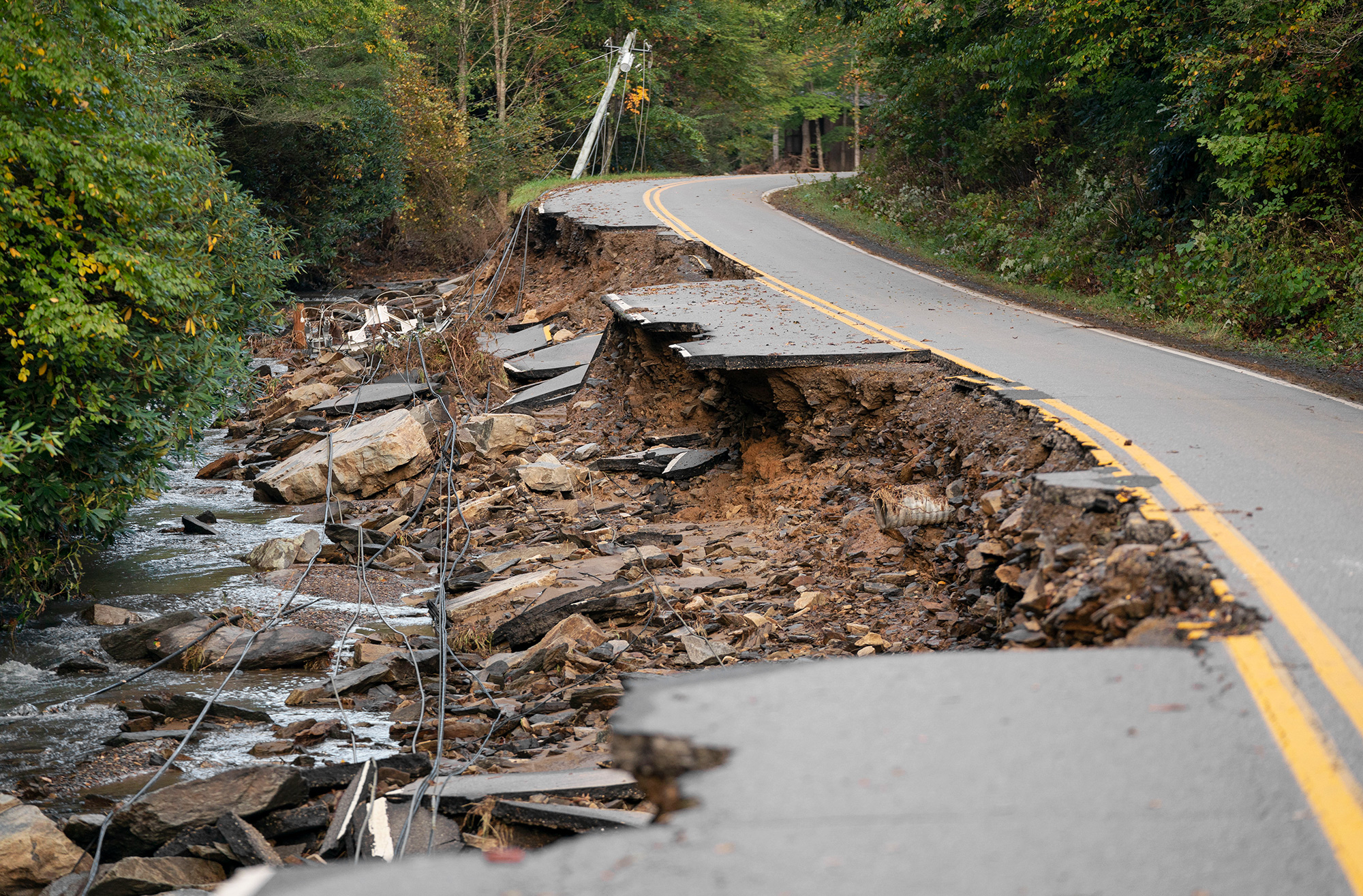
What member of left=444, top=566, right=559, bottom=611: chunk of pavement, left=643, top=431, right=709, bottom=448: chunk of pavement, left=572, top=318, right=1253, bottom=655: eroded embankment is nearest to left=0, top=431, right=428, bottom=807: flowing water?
left=444, top=566, right=559, bottom=611: chunk of pavement

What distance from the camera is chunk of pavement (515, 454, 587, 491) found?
12039 mm

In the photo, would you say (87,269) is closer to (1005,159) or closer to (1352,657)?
(1352,657)

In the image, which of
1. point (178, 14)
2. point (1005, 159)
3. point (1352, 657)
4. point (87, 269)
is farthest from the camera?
point (1005, 159)

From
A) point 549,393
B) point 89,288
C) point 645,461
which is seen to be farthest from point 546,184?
point 89,288

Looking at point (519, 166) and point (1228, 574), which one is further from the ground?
point (519, 166)

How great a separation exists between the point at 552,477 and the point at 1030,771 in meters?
9.49

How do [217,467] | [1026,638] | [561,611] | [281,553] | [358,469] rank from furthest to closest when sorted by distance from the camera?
[217,467], [358,469], [281,553], [561,611], [1026,638]

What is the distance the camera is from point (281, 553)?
11.0m

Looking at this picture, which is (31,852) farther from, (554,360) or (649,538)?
(554,360)

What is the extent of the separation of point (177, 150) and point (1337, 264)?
13395 mm

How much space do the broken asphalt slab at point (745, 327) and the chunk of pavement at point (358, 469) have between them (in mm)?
3465

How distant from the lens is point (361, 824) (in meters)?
5.25

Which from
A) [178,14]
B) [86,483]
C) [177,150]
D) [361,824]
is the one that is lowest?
[361,824]

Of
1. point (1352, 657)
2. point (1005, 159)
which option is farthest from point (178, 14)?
point (1005, 159)
